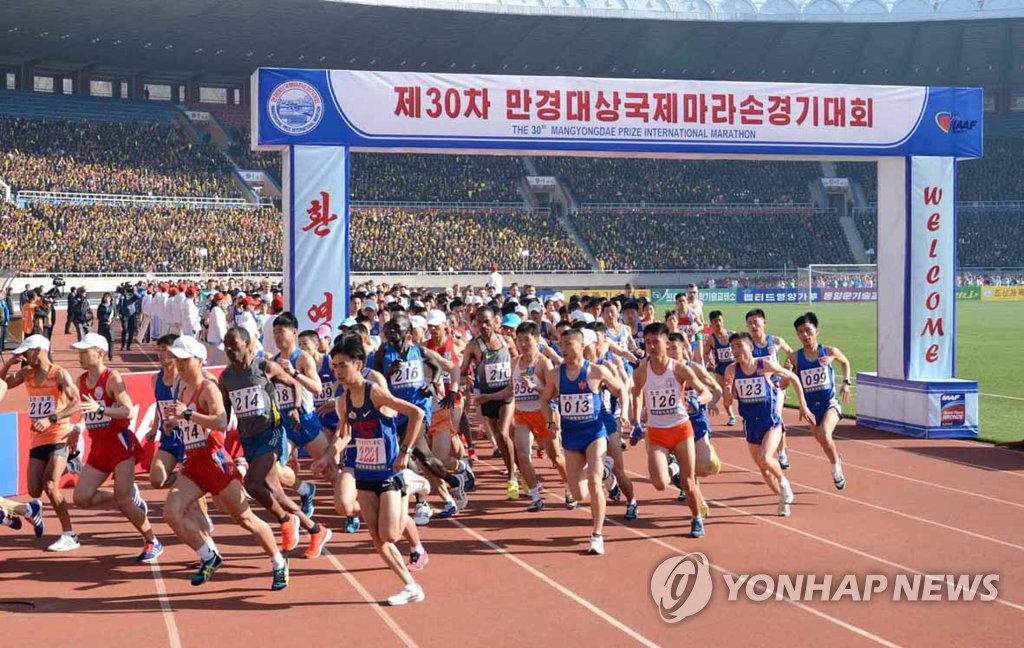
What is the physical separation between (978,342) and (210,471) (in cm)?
3245

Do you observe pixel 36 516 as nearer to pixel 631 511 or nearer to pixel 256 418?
pixel 256 418

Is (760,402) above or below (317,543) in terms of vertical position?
above

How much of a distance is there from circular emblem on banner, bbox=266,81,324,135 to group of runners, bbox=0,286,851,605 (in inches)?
116

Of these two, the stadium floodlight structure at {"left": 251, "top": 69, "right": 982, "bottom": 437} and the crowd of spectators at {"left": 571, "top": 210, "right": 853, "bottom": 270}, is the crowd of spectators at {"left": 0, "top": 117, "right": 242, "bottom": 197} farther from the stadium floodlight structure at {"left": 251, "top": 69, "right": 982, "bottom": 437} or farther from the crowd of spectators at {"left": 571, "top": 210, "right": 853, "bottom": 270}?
the stadium floodlight structure at {"left": 251, "top": 69, "right": 982, "bottom": 437}

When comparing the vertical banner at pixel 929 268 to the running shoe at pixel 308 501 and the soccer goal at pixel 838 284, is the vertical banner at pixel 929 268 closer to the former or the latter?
the running shoe at pixel 308 501

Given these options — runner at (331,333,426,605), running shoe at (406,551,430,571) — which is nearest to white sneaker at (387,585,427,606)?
runner at (331,333,426,605)

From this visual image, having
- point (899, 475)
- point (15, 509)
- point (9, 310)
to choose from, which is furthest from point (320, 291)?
point (9, 310)

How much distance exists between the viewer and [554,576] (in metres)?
9.23

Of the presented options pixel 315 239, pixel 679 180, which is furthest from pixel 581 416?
pixel 679 180

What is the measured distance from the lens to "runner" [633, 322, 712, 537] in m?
10.6

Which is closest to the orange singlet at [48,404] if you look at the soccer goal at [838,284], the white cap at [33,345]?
the white cap at [33,345]

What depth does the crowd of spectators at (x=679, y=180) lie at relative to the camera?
233 feet

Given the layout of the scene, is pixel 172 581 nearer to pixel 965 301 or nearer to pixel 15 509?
pixel 15 509

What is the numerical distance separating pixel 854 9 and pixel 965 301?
1882cm
